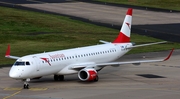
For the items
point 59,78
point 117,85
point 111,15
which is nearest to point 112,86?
point 117,85

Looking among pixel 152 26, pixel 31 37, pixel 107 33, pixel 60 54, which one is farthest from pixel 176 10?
pixel 60 54

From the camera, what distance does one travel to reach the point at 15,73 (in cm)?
5191

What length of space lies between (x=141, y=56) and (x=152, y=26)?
3241 cm

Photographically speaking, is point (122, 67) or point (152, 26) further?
point (152, 26)

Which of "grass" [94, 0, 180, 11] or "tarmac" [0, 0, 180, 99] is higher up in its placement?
"grass" [94, 0, 180, 11]

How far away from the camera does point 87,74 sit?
5569 centimetres

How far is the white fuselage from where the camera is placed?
2078 inches

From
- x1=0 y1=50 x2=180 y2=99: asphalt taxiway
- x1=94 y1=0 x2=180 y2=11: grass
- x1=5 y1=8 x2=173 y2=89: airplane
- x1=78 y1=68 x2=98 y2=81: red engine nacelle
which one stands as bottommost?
x1=0 y1=50 x2=180 y2=99: asphalt taxiway

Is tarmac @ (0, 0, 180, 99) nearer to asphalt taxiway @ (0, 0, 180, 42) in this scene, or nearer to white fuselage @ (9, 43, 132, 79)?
white fuselage @ (9, 43, 132, 79)

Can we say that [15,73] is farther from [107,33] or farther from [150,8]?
[150,8]

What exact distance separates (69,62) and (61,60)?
46.4 inches

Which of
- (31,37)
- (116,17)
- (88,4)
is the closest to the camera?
(31,37)

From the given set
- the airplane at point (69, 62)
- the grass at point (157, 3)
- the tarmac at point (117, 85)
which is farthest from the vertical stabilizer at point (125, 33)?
the grass at point (157, 3)

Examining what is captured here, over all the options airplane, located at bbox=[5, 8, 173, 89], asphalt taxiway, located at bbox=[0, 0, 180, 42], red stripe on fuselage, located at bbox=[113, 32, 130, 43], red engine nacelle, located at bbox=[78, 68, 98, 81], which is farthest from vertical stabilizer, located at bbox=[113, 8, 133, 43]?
asphalt taxiway, located at bbox=[0, 0, 180, 42]
